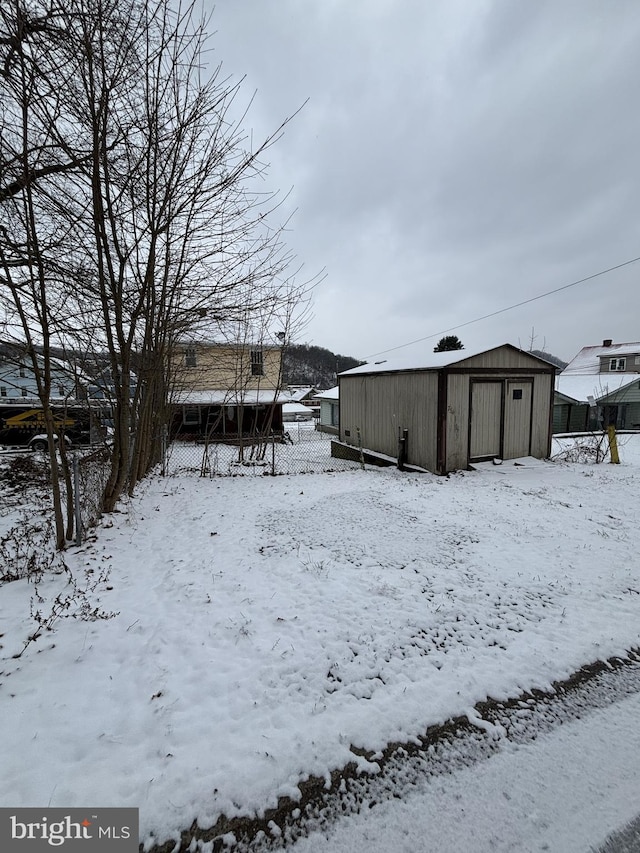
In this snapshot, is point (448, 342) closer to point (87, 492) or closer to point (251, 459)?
point (251, 459)

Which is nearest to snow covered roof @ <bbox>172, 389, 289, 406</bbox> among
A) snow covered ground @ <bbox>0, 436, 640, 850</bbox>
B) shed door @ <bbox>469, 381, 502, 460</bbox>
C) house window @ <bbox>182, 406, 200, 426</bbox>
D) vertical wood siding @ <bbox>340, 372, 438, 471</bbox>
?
house window @ <bbox>182, 406, 200, 426</bbox>

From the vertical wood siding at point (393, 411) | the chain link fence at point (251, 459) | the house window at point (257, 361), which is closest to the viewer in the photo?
the vertical wood siding at point (393, 411)

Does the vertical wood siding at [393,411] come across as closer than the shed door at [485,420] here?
Yes

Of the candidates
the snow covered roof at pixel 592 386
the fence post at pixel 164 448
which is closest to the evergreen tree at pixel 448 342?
the snow covered roof at pixel 592 386

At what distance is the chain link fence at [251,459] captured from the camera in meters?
9.60

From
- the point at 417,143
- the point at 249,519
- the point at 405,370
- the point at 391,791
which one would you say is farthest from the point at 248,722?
the point at 417,143

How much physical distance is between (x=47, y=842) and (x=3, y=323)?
4.09 metres

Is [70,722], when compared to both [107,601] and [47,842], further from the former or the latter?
[107,601]

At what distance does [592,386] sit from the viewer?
2294 cm

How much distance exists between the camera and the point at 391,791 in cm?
179

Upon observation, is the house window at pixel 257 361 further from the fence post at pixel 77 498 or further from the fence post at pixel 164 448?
the fence post at pixel 77 498

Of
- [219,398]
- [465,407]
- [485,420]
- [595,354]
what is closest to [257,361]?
[465,407]

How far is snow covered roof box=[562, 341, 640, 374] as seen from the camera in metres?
29.3

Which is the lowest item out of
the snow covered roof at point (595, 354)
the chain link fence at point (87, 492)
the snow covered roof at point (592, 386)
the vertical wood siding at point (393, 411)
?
the chain link fence at point (87, 492)
